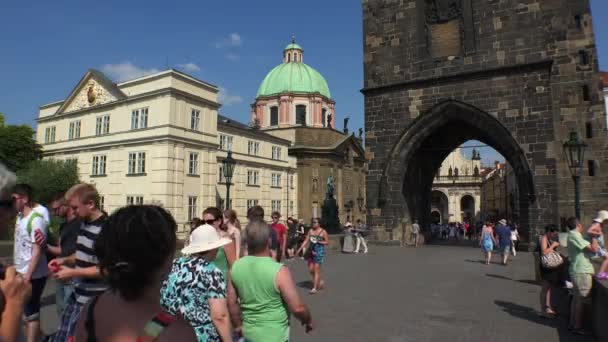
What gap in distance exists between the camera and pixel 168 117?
27.5m

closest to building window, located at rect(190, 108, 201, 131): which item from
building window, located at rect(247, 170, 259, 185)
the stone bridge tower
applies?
building window, located at rect(247, 170, 259, 185)

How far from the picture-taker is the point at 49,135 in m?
35.9

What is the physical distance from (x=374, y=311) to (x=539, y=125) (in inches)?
534

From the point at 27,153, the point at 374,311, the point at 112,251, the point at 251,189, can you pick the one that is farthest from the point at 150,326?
the point at 27,153

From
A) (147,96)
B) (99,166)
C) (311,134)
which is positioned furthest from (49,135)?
(311,134)

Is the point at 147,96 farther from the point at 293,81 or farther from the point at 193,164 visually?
the point at 293,81

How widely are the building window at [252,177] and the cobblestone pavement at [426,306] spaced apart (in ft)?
78.9

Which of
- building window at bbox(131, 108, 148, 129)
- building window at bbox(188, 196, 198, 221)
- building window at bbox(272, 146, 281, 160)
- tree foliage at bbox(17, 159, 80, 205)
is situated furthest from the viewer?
building window at bbox(272, 146, 281, 160)

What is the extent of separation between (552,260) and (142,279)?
7057 mm

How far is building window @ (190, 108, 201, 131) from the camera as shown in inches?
1166

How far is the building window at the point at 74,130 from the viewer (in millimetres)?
33500

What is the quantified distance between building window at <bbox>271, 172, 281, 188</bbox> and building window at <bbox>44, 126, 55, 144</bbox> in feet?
63.9

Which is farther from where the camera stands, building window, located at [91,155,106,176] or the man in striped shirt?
building window, located at [91,155,106,176]

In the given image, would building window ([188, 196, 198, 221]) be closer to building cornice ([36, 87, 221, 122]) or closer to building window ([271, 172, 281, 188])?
building cornice ([36, 87, 221, 122])
